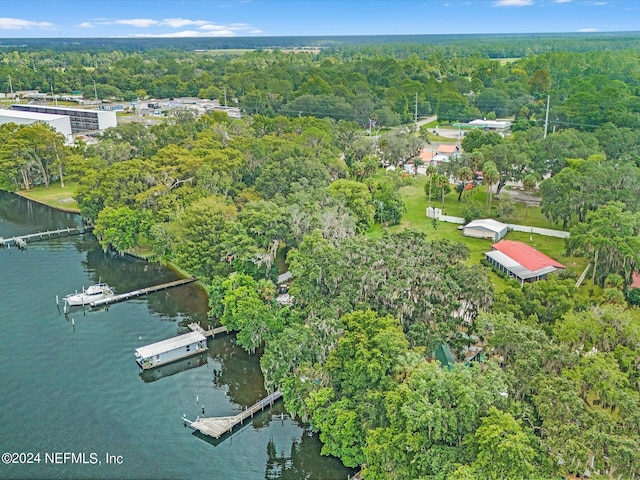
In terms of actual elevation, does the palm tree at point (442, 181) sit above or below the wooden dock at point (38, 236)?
above

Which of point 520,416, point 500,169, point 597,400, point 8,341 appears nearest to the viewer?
point 520,416

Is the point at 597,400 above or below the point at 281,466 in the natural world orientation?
above

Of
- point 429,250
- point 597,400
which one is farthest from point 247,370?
point 597,400

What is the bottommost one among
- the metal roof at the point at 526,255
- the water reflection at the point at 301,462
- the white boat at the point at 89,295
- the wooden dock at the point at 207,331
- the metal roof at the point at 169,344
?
the water reflection at the point at 301,462

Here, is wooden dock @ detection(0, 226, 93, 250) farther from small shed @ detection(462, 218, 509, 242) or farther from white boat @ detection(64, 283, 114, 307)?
small shed @ detection(462, 218, 509, 242)

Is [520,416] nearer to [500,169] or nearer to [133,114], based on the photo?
[500,169]

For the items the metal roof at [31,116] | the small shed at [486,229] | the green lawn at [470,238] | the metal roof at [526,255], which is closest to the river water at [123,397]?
the green lawn at [470,238]

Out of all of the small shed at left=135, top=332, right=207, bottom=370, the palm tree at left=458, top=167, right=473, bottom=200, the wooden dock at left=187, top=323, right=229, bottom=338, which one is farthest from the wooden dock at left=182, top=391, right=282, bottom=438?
the palm tree at left=458, top=167, right=473, bottom=200

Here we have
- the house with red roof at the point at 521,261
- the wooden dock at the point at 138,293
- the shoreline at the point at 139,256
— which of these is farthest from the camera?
the shoreline at the point at 139,256

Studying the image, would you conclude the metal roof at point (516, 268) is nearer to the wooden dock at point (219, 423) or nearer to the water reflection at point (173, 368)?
the wooden dock at point (219, 423)
